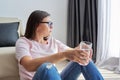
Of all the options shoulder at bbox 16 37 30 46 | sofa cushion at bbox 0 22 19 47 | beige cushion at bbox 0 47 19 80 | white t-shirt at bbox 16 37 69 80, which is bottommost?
beige cushion at bbox 0 47 19 80

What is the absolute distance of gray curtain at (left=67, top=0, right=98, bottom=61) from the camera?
11.4 feet

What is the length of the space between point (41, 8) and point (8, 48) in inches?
50.3

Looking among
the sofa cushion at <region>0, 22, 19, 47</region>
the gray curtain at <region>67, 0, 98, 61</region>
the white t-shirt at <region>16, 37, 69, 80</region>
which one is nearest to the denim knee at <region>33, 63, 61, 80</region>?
the white t-shirt at <region>16, 37, 69, 80</region>

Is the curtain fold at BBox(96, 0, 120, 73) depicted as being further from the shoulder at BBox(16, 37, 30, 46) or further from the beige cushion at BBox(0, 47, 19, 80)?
the shoulder at BBox(16, 37, 30, 46)

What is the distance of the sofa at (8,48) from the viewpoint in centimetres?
208

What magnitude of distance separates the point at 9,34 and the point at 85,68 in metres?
1.53

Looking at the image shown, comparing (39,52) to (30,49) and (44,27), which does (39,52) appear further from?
(44,27)

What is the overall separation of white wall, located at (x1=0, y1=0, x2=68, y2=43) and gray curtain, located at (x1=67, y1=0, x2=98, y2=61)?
3.9 inches

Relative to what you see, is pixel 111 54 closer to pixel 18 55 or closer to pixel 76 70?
pixel 76 70

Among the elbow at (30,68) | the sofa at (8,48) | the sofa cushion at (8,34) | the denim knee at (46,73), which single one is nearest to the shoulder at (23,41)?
the elbow at (30,68)

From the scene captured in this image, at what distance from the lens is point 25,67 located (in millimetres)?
1473

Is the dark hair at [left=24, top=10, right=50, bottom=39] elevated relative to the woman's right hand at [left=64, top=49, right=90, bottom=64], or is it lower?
elevated

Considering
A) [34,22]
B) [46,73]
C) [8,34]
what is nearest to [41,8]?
[8,34]

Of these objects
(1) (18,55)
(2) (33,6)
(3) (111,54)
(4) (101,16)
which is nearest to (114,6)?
(4) (101,16)
